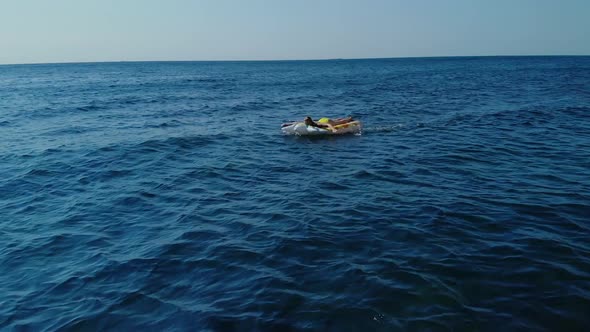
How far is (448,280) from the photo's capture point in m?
8.50

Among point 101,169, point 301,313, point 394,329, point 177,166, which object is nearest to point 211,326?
point 301,313

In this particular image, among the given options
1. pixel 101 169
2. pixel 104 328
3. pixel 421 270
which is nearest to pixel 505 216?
pixel 421 270

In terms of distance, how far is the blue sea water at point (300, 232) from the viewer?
7.85m

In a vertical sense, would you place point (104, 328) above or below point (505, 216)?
below

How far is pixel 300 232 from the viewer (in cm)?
1125

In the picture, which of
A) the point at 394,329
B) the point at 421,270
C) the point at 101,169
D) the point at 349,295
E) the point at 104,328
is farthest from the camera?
the point at 101,169

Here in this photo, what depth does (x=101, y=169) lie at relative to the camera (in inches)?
720

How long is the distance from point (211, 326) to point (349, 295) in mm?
2767

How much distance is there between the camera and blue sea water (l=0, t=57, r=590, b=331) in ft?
25.8

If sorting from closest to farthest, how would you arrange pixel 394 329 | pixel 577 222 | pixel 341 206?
pixel 394 329
pixel 577 222
pixel 341 206

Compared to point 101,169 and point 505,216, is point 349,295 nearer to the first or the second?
point 505,216

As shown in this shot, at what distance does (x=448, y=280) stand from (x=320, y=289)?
2.70 meters

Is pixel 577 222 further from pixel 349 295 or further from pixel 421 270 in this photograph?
pixel 349 295

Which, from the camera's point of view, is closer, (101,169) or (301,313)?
(301,313)
